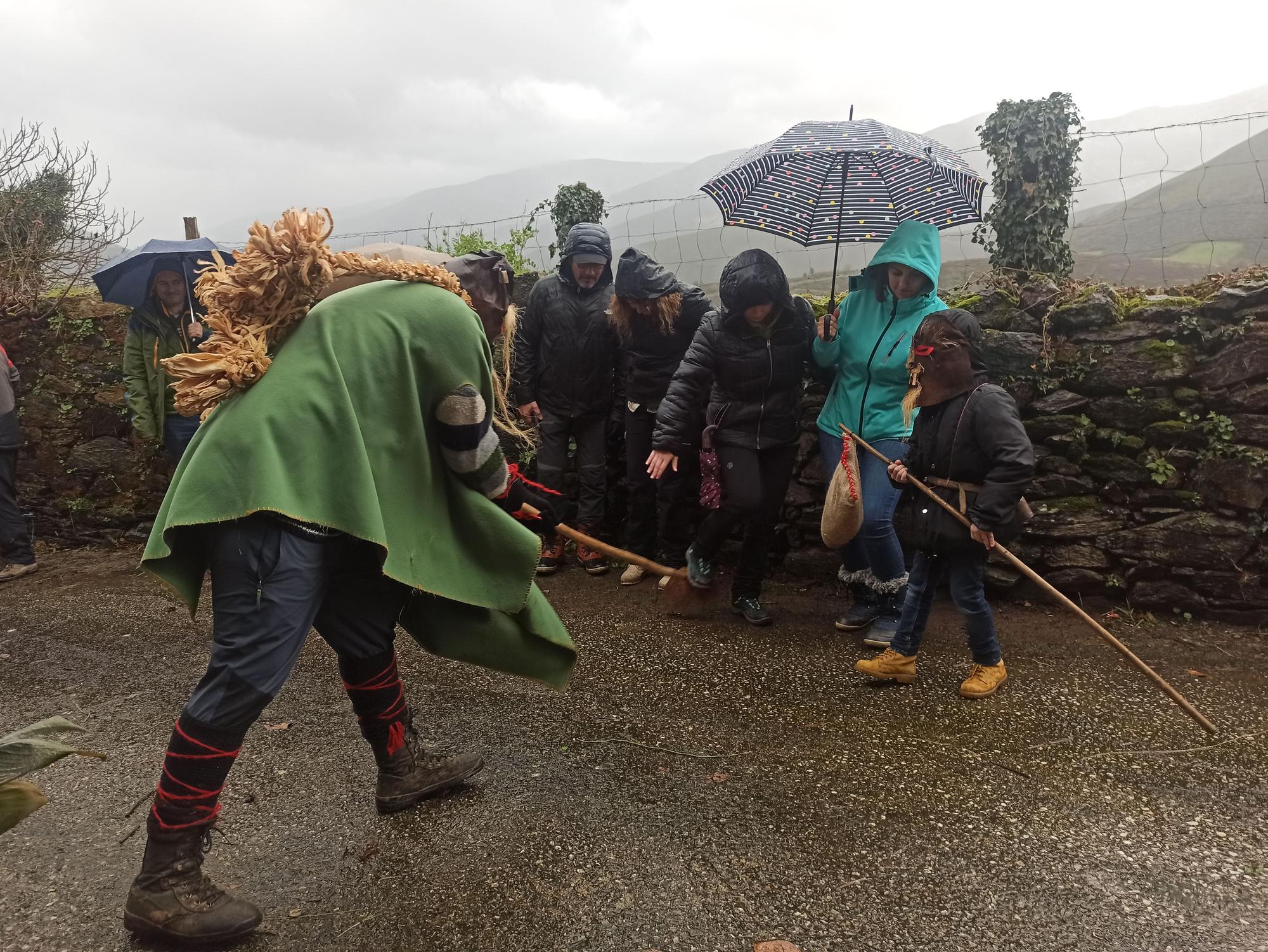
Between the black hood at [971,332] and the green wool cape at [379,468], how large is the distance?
6.88 feet

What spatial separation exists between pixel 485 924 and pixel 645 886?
1.55 feet

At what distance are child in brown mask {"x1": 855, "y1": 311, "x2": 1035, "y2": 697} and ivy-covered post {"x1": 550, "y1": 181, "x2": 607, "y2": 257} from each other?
3.79 m

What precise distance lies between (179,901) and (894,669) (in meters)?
2.91

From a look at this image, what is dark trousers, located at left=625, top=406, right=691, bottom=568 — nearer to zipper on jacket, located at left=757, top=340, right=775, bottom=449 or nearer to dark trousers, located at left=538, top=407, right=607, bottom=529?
dark trousers, located at left=538, top=407, right=607, bottom=529

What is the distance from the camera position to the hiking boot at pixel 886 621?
13.6 feet

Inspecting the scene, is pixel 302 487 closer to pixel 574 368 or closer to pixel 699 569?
pixel 699 569

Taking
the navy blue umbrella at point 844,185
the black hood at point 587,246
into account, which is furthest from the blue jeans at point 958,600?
the black hood at point 587,246

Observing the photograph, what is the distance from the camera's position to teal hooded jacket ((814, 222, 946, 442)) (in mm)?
3994

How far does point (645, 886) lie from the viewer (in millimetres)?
2395

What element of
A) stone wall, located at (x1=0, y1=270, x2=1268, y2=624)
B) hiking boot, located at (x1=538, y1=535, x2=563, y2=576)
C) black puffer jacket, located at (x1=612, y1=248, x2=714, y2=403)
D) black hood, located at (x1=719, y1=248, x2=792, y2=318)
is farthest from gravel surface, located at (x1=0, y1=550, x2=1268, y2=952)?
black hood, located at (x1=719, y1=248, x2=792, y2=318)

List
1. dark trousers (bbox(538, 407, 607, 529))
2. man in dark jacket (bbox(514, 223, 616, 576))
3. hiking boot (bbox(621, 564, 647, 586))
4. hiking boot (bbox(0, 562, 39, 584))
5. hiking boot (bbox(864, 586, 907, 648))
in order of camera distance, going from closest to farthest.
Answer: hiking boot (bbox(864, 586, 907, 648)) < man in dark jacket (bbox(514, 223, 616, 576)) < hiking boot (bbox(621, 564, 647, 586)) < dark trousers (bbox(538, 407, 607, 529)) < hiking boot (bbox(0, 562, 39, 584))

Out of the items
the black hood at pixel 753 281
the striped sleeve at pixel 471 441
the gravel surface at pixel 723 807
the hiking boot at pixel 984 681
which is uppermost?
the black hood at pixel 753 281

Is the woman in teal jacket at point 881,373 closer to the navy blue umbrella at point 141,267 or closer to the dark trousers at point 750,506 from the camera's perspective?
the dark trousers at point 750,506

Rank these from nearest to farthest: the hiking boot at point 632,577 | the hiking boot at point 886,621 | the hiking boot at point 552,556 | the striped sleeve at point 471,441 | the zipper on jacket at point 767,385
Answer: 1. the striped sleeve at point 471,441
2. the hiking boot at point 886,621
3. the zipper on jacket at point 767,385
4. the hiking boot at point 632,577
5. the hiking boot at point 552,556
